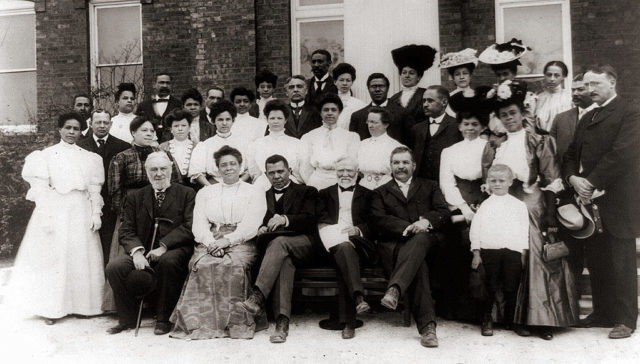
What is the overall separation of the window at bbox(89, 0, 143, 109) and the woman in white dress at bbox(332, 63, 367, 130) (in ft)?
14.5

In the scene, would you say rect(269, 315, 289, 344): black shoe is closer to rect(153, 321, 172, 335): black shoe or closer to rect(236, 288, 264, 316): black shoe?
rect(236, 288, 264, 316): black shoe

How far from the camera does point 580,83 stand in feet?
16.6

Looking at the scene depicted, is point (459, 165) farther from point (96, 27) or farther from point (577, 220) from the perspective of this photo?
point (96, 27)

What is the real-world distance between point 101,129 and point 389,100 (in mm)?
2985

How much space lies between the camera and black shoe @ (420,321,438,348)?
15.0 feet

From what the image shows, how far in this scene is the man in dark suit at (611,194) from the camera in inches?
188

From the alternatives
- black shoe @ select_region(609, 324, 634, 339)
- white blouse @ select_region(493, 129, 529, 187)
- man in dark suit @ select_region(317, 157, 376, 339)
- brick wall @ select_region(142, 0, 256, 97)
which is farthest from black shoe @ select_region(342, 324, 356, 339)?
brick wall @ select_region(142, 0, 256, 97)

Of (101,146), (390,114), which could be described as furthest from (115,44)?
(390,114)

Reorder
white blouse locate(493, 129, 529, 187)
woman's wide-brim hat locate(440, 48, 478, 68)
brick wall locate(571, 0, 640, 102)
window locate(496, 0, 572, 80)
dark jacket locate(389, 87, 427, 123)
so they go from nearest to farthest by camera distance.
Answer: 1. white blouse locate(493, 129, 529, 187)
2. woman's wide-brim hat locate(440, 48, 478, 68)
3. dark jacket locate(389, 87, 427, 123)
4. brick wall locate(571, 0, 640, 102)
5. window locate(496, 0, 572, 80)

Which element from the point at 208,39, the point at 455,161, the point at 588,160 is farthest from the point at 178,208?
the point at 208,39

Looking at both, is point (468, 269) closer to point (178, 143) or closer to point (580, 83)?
point (580, 83)

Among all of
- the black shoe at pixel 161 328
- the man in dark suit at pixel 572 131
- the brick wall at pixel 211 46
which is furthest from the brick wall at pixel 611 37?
the black shoe at pixel 161 328

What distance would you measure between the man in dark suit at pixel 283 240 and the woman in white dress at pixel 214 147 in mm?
664

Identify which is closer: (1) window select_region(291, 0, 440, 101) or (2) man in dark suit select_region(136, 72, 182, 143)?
(2) man in dark suit select_region(136, 72, 182, 143)
